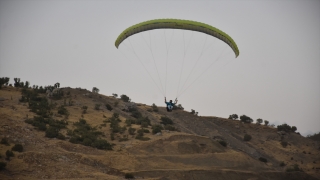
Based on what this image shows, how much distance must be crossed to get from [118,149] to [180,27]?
1237 centimetres

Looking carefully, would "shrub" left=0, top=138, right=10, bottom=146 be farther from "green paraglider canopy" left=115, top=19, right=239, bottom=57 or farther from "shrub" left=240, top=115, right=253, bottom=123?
"shrub" left=240, top=115, right=253, bottom=123

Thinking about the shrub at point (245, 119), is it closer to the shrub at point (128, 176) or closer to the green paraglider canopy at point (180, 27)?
the green paraglider canopy at point (180, 27)

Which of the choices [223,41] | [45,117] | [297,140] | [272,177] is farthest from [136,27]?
[297,140]

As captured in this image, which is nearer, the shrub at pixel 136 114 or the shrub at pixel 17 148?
the shrub at pixel 17 148

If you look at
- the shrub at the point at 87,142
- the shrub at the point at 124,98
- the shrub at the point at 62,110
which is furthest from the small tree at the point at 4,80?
the shrub at the point at 87,142

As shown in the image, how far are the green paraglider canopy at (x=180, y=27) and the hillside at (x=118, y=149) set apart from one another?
10.5 m

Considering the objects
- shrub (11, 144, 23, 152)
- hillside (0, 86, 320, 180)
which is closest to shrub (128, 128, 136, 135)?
hillside (0, 86, 320, 180)

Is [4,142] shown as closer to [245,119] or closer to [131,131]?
[131,131]

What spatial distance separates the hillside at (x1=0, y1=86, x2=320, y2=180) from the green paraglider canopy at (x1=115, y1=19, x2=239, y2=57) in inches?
412

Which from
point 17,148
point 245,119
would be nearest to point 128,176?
point 17,148

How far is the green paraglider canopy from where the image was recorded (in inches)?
1184

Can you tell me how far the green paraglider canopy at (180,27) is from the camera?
30.1m

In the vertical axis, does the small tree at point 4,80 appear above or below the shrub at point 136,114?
above

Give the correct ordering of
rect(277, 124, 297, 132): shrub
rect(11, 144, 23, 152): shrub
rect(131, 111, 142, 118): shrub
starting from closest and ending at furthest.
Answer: rect(11, 144, 23, 152): shrub
rect(131, 111, 142, 118): shrub
rect(277, 124, 297, 132): shrub
